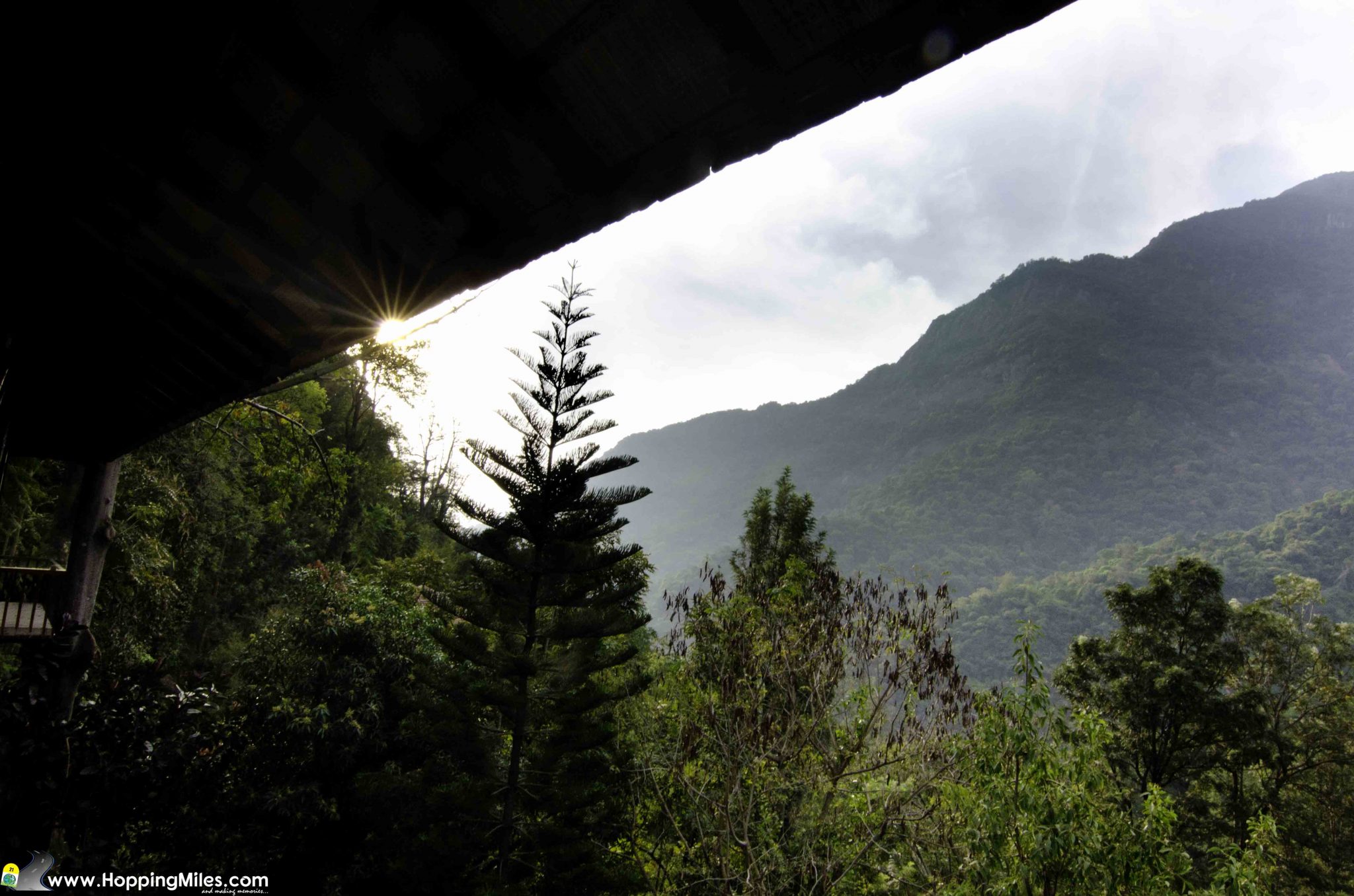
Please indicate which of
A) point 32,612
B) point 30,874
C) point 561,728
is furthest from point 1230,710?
point 32,612

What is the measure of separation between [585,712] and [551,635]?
3.22ft

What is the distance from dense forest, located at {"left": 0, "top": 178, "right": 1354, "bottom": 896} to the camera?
3.67 m

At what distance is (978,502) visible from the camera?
3425 inches

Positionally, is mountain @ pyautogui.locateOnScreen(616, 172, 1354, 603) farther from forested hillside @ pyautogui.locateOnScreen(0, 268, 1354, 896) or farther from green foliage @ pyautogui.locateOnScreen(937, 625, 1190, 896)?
green foliage @ pyautogui.locateOnScreen(937, 625, 1190, 896)

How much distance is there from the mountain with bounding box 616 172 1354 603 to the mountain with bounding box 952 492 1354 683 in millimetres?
13742

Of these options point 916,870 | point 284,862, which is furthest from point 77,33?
point 284,862

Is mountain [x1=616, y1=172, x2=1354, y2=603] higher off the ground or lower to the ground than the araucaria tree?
higher

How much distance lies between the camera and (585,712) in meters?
7.41

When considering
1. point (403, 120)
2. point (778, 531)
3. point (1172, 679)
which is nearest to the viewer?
point (403, 120)

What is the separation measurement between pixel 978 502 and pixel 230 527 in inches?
3512

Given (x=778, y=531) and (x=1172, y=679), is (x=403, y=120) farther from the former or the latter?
(x=778, y=531)

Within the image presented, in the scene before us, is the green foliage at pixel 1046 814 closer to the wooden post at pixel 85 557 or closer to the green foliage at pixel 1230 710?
the wooden post at pixel 85 557

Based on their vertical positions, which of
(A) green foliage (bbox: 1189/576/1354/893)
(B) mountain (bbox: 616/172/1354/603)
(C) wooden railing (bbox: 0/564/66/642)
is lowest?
(A) green foliage (bbox: 1189/576/1354/893)

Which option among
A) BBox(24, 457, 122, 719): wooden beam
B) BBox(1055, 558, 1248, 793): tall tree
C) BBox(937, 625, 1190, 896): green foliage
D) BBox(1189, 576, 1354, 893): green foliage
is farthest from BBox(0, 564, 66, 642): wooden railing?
BBox(1189, 576, 1354, 893): green foliage
